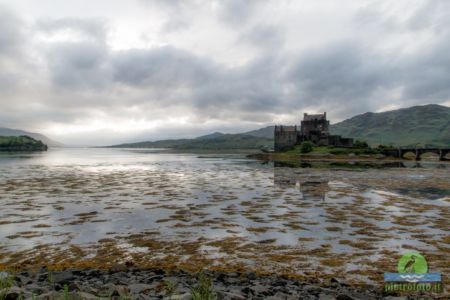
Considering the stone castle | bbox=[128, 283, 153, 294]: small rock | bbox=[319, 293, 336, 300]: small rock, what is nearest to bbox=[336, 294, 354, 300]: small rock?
bbox=[319, 293, 336, 300]: small rock

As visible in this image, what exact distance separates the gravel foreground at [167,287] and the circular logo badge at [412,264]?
212cm

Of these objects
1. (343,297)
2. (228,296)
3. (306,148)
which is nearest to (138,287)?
(228,296)

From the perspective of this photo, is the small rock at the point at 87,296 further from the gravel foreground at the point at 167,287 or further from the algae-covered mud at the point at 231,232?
the algae-covered mud at the point at 231,232

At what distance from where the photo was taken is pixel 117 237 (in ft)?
49.6

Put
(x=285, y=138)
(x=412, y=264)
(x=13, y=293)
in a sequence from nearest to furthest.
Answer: (x=13, y=293) → (x=412, y=264) → (x=285, y=138)

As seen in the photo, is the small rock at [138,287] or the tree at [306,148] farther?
the tree at [306,148]

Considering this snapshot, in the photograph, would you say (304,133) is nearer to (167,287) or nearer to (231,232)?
(231,232)

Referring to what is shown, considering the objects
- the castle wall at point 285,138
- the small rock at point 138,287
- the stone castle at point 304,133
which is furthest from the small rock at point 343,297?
the castle wall at point 285,138

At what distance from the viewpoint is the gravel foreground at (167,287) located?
25.9 feet

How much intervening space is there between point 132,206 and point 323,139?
429 ft

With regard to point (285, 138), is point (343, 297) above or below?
below

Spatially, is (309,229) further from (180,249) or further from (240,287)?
(240,287)

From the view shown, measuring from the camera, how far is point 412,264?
1152 centimetres

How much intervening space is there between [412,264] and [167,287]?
962cm
